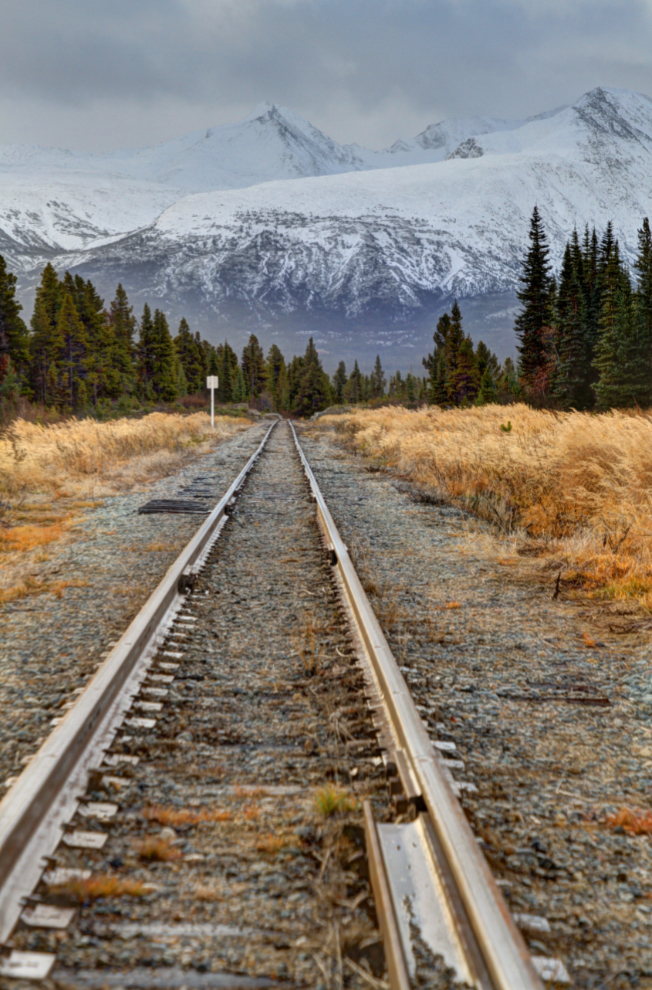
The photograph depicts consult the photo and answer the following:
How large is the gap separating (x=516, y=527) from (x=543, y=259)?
5127 centimetres

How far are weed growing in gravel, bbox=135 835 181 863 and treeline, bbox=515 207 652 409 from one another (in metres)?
31.4

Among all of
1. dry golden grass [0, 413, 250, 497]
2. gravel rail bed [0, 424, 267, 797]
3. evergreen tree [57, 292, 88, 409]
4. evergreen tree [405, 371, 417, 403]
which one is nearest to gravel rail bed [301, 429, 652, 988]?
gravel rail bed [0, 424, 267, 797]

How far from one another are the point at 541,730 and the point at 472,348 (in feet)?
203

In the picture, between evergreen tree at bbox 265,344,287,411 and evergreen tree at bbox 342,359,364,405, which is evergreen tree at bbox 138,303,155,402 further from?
evergreen tree at bbox 342,359,364,405

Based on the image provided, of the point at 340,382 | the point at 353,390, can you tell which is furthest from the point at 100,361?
the point at 340,382

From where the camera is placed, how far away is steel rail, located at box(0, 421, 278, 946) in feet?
5.44

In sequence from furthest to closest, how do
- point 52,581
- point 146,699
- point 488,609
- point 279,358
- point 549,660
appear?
point 279,358
point 52,581
point 488,609
point 549,660
point 146,699

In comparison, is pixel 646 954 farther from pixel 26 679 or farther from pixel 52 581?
pixel 52 581

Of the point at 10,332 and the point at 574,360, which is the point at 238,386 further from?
the point at 574,360

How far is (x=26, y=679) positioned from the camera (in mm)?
3238

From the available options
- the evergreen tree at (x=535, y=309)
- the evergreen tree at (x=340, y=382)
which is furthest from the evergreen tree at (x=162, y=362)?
the evergreen tree at (x=340, y=382)

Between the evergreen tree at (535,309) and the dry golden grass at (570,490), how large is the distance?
43.4m

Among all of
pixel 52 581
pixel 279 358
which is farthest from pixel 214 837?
pixel 279 358

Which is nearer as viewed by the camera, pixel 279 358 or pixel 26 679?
pixel 26 679
